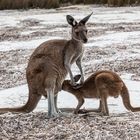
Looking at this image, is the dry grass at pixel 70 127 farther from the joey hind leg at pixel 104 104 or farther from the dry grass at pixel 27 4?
the dry grass at pixel 27 4

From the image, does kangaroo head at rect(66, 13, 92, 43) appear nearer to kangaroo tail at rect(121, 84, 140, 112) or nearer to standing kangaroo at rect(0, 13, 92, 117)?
standing kangaroo at rect(0, 13, 92, 117)

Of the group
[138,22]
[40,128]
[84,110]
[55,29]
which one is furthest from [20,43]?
[40,128]

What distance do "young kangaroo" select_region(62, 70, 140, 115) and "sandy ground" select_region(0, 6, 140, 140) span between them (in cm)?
21

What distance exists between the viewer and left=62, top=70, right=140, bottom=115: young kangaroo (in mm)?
6242

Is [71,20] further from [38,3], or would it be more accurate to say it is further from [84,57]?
[38,3]

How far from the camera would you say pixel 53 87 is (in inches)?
237

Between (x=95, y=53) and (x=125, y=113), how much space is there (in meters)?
4.49

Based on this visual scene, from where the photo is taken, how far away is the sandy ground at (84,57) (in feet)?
18.4

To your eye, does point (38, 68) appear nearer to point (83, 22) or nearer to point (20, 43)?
point (83, 22)

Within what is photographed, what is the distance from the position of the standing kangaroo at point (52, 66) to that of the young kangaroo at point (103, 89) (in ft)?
0.74

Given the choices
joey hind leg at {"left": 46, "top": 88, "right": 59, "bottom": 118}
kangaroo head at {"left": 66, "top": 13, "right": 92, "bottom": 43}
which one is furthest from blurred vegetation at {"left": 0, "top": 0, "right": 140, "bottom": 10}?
joey hind leg at {"left": 46, "top": 88, "right": 59, "bottom": 118}

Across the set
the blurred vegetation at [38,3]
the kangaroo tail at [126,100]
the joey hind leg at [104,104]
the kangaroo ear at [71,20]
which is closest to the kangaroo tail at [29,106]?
the joey hind leg at [104,104]

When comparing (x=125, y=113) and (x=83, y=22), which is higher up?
(x=83, y=22)

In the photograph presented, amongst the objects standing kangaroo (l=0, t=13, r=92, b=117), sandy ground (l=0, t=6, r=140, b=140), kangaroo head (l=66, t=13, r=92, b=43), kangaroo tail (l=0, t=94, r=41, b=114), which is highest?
kangaroo head (l=66, t=13, r=92, b=43)
